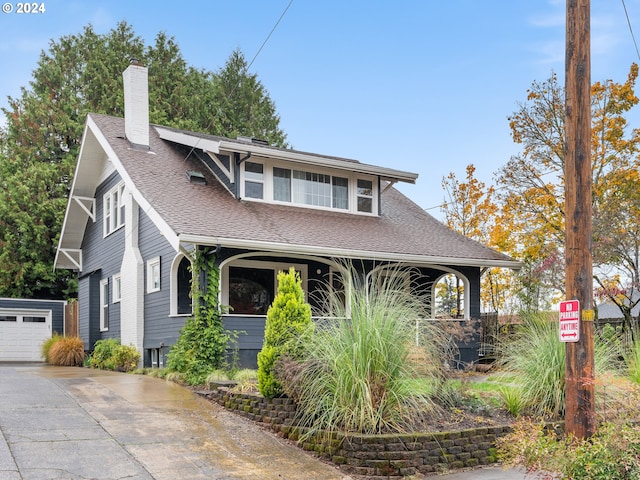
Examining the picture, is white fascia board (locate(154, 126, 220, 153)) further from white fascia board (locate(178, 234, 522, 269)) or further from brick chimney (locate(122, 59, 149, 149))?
white fascia board (locate(178, 234, 522, 269))

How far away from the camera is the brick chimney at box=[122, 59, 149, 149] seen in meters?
18.0

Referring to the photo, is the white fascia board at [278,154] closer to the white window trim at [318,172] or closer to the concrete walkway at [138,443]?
the white window trim at [318,172]

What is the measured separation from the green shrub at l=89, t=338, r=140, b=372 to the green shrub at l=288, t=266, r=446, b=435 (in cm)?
957

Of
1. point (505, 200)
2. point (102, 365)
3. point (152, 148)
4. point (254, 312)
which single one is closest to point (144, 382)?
point (254, 312)

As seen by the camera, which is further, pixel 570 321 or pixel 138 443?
pixel 138 443

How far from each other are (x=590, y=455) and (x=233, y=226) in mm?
9611

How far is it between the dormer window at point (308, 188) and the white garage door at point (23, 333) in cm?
1324

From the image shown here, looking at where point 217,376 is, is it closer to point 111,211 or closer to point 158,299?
point 158,299

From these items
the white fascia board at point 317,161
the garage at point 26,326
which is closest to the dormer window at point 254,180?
the white fascia board at point 317,161

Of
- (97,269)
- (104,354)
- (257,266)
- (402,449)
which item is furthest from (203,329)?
(97,269)

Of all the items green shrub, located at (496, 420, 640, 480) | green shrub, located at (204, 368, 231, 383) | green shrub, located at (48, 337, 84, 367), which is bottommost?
green shrub, located at (48, 337, 84, 367)

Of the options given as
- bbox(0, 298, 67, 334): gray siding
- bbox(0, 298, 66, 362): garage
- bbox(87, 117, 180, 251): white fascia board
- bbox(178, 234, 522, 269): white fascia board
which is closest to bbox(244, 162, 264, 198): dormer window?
bbox(87, 117, 180, 251): white fascia board

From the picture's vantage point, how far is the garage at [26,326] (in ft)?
80.1

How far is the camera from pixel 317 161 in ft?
55.8
